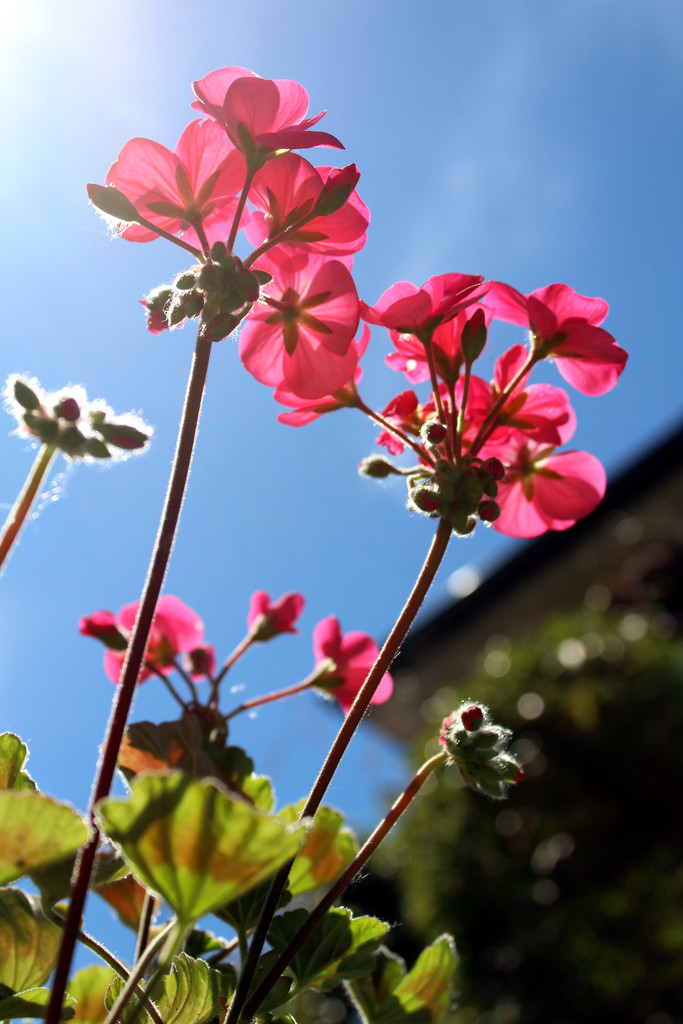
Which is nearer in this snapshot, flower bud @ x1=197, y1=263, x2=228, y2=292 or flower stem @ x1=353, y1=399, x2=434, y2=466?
flower bud @ x1=197, y1=263, x2=228, y2=292

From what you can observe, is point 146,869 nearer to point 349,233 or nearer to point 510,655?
point 349,233

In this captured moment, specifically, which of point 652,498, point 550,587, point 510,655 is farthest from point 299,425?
point 550,587

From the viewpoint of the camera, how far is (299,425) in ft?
1.83

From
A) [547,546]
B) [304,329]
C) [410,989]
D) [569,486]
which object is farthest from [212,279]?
[547,546]

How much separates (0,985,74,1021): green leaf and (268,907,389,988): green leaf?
0.36ft

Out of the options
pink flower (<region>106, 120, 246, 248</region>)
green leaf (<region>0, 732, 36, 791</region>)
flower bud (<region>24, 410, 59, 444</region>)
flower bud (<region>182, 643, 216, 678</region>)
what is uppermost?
pink flower (<region>106, 120, 246, 248</region>)

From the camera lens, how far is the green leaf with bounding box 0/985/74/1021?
1.08 feet

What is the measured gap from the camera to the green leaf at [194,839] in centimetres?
23

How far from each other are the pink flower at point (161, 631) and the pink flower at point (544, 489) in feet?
0.95

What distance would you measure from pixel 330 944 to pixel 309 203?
0.40 meters

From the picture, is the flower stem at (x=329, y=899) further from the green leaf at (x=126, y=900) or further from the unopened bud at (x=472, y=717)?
the green leaf at (x=126, y=900)

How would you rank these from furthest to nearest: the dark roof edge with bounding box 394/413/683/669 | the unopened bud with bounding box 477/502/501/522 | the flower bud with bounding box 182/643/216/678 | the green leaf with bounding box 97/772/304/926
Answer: the dark roof edge with bounding box 394/413/683/669, the flower bud with bounding box 182/643/216/678, the unopened bud with bounding box 477/502/501/522, the green leaf with bounding box 97/772/304/926

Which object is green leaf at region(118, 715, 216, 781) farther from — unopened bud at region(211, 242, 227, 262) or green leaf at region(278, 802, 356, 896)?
unopened bud at region(211, 242, 227, 262)

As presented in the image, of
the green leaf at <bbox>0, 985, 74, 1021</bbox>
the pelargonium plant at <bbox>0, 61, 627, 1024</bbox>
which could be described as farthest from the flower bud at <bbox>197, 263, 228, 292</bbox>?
the green leaf at <bbox>0, 985, 74, 1021</bbox>
